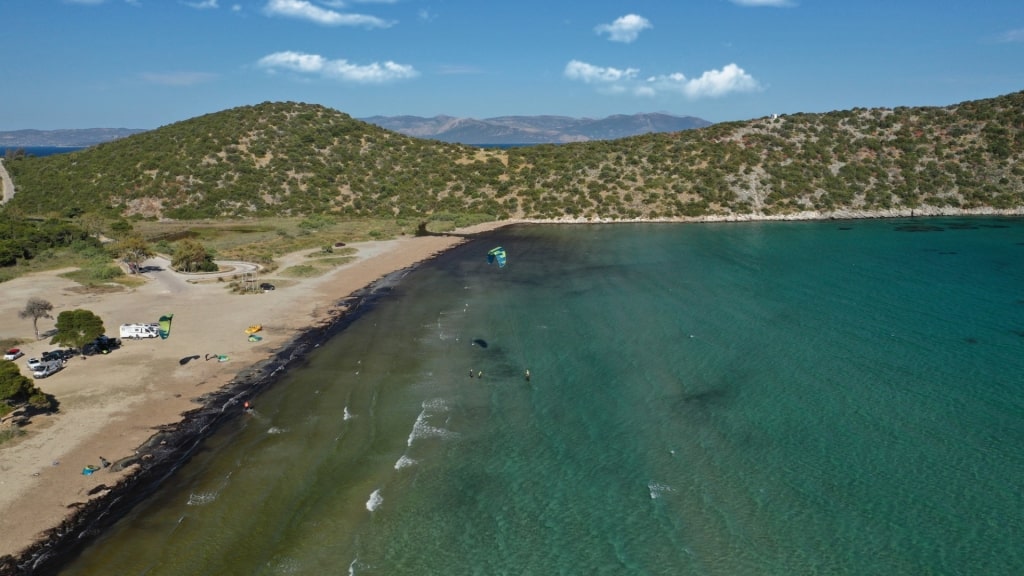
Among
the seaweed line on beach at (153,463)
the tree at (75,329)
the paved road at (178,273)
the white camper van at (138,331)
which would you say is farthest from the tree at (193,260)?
the seaweed line on beach at (153,463)

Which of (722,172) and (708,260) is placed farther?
(722,172)

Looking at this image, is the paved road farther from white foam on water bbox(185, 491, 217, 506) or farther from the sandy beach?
white foam on water bbox(185, 491, 217, 506)

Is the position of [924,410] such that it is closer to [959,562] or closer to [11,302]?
[959,562]

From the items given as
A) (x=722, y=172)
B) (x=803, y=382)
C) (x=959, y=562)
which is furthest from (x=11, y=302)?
(x=722, y=172)

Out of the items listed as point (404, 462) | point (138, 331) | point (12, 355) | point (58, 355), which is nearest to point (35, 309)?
point (12, 355)

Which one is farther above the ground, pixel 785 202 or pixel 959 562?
pixel 785 202

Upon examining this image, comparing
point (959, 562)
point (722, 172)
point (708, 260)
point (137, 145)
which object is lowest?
point (959, 562)

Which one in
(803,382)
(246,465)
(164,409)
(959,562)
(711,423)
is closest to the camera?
(959,562)

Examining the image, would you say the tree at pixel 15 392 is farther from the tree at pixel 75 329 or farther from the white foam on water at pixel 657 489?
the white foam on water at pixel 657 489
